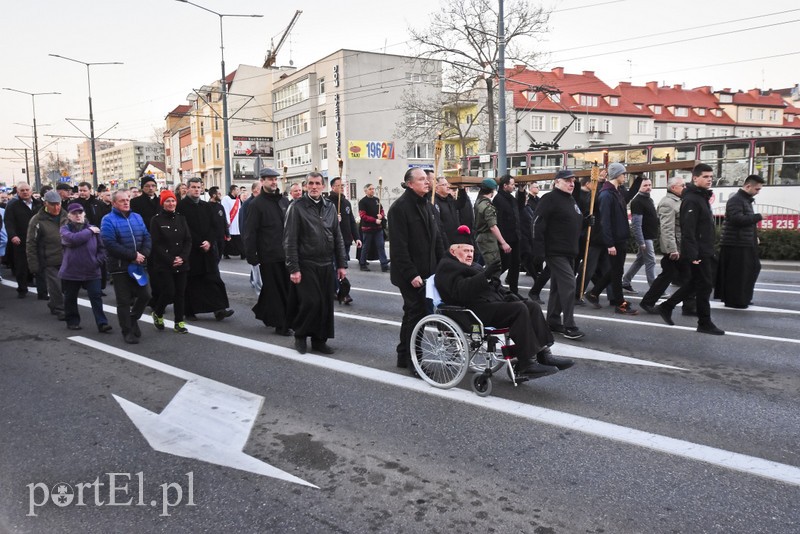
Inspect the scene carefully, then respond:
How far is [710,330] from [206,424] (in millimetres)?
5735

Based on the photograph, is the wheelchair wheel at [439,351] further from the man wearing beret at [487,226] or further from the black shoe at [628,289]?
the black shoe at [628,289]

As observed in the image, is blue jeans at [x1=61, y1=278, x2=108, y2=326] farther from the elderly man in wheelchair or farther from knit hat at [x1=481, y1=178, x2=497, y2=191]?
knit hat at [x1=481, y1=178, x2=497, y2=191]

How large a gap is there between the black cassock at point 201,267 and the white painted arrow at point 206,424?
2.81 m

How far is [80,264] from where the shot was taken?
8070mm

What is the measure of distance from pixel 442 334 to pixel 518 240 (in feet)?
16.9

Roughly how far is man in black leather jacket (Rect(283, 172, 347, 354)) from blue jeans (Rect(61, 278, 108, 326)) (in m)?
2.94

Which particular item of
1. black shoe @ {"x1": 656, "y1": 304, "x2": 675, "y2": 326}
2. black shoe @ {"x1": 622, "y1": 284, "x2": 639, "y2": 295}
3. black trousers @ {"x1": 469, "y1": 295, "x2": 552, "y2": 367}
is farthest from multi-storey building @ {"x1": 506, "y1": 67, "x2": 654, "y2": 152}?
black trousers @ {"x1": 469, "y1": 295, "x2": 552, "y2": 367}

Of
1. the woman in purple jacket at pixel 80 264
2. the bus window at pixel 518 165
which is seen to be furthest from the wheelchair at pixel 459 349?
the bus window at pixel 518 165

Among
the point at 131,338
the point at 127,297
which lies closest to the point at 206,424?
the point at 131,338

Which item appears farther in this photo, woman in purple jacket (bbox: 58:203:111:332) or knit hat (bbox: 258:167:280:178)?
woman in purple jacket (bbox: 58:203:111:332)

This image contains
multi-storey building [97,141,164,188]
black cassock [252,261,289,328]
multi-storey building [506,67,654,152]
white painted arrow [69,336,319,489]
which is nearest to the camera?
white painted arrow [69,336,319,489]

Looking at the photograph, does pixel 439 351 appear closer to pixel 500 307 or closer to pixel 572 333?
pixel 500 307

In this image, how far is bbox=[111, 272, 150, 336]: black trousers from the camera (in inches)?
293

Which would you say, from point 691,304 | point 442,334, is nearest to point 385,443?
point 442,334
